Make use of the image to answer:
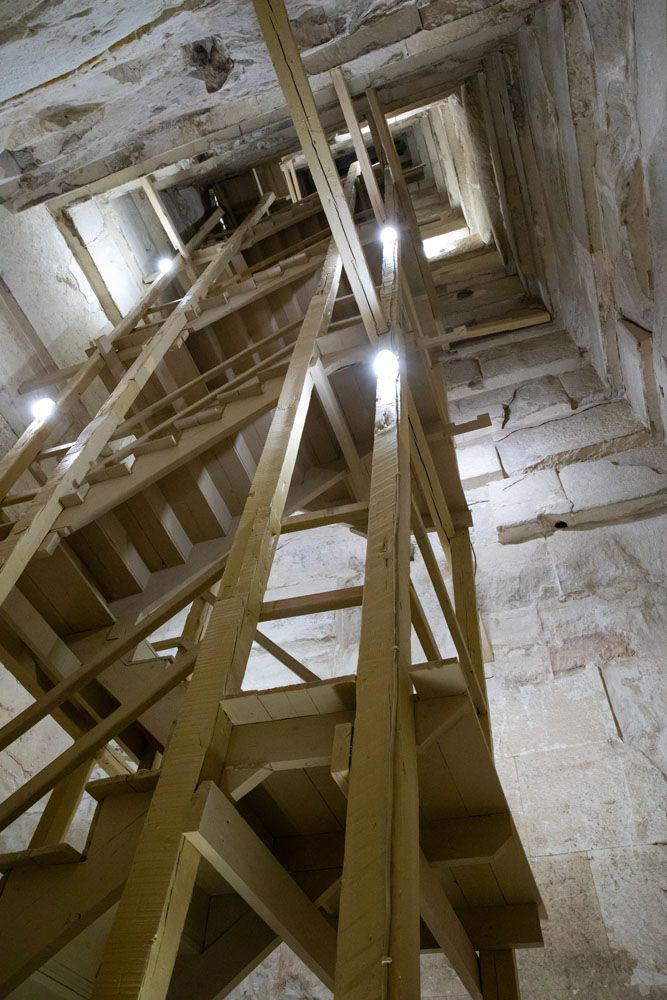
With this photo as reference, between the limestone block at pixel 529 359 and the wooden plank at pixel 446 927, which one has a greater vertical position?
the limestone block at pixel 529 359

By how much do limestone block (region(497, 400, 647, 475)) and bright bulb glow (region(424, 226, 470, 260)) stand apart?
4799 mm

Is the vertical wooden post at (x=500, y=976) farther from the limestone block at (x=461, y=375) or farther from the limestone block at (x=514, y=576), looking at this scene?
the limestone block at (x=461, y=375)

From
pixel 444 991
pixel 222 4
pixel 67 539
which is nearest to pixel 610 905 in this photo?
pixel 444 991

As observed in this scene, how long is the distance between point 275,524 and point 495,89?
6.99m

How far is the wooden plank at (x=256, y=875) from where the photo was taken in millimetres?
1592

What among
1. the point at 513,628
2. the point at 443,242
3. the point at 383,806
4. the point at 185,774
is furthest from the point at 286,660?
the point at 443,242

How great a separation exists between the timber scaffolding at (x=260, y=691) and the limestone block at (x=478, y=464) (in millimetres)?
1467

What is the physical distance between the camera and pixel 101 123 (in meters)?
5.83

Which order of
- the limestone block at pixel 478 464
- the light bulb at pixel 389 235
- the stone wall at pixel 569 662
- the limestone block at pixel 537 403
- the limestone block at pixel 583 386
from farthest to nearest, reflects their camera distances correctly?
the limestone block at pixel 537 403, the limestone block at pixel 583 386, the limestone block at pixel 478 464, the light bulb at pixel 389 235, the stone wall at pixel 569 662

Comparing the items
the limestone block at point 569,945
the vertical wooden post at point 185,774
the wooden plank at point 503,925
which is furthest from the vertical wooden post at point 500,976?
the vertical wooden post at point 185,774

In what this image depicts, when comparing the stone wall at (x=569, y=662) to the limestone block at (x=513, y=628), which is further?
the limestone block at (x=513, y=628)

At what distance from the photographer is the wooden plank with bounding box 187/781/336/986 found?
159 cm

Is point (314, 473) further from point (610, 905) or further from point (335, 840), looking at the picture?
point (610, 905)

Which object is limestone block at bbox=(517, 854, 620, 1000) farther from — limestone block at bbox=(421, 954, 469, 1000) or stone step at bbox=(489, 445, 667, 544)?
stone step at bbox=(489, 445, 667, 544)
